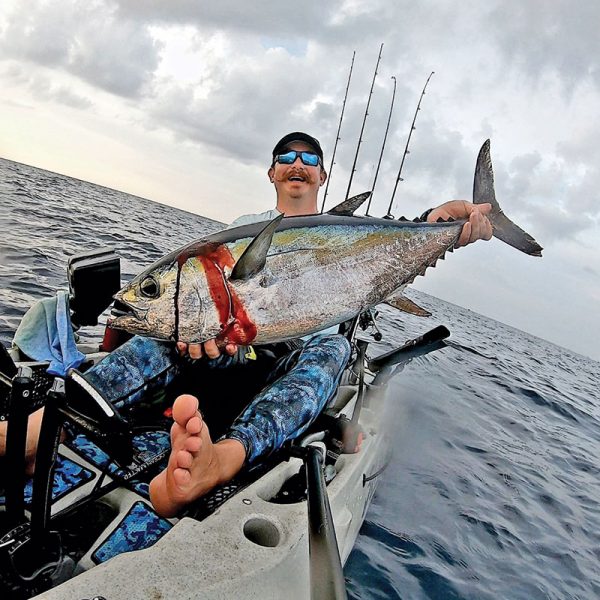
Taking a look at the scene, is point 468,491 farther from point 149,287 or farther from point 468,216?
point 149,287

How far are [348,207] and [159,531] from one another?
2027 millimetres

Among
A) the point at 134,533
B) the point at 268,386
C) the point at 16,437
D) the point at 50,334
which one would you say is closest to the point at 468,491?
the point at 268,386

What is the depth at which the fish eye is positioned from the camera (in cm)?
223

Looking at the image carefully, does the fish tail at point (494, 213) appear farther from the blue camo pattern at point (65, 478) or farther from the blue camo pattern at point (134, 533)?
the blue camo pattern at point (65, 478)

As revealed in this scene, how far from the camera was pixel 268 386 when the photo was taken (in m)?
2.57

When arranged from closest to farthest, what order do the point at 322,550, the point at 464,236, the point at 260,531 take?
the point at 322,550 → the point at 260,531 → the point at 464,236

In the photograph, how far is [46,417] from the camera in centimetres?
156

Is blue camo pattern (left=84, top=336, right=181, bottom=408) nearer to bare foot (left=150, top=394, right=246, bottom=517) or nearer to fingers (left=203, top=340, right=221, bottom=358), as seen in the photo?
fingers (left=203, top=340, right=221, bottom=358)

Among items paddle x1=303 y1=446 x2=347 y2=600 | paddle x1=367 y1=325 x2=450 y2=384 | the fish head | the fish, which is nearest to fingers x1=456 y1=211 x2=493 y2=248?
the fish

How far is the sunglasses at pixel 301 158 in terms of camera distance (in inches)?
151

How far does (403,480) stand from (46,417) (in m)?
4.18

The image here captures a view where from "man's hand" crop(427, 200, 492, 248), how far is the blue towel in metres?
2.53

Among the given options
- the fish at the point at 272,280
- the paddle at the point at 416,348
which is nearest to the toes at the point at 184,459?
the fish at the point at 272,280

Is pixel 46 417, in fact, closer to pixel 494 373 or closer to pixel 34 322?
pixel 34 322
